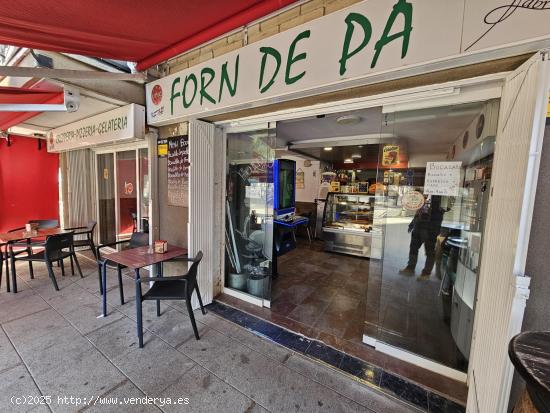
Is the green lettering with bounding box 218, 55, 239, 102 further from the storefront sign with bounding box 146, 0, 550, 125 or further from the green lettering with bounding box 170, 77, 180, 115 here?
the green lettering with bounding box 170, 77, 180, 115

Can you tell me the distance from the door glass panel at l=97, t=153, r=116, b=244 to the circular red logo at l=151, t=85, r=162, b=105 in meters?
2.61

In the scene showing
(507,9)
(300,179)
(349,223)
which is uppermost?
(507,9)

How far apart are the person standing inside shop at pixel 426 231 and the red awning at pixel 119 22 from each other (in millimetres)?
1943

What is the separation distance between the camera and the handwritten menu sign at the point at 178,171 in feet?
9.30

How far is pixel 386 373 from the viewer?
1.79 metres

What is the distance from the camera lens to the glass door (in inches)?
150

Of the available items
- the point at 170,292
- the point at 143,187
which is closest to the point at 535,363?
the point at 170,292

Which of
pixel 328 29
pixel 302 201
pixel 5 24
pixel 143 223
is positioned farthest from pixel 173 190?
pixel 302 201

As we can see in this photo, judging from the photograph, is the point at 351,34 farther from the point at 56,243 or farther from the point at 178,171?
the point at 56,243

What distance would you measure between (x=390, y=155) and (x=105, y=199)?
219 inches

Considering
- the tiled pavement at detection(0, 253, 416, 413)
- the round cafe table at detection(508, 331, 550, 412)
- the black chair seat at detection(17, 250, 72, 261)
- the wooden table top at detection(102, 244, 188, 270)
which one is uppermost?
the round cafe table at detection(508, 331, 550, 412)

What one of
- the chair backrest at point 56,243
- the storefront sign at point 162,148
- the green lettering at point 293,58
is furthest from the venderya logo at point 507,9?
the chair backrest at point 56,243

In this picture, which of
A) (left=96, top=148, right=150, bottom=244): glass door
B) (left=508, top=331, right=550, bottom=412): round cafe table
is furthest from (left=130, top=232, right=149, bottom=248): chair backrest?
(left=508, top=331, right=550, bottom=412): round cafe table

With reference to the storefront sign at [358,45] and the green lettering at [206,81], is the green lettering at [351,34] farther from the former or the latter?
the green lettering at [206,81]
